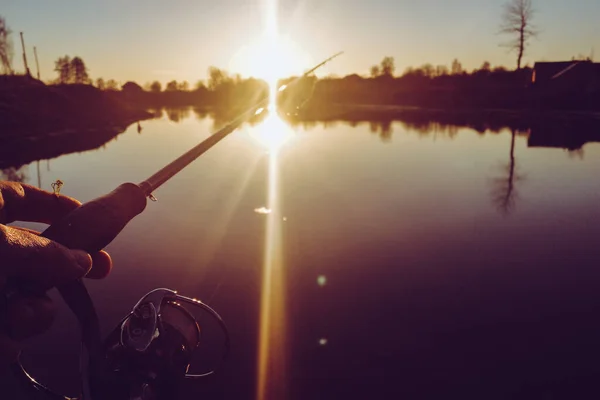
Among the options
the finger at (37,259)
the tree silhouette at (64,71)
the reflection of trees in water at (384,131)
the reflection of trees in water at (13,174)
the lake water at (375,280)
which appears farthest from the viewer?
the tree silhouette at (64,71)

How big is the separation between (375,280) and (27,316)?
326 inches

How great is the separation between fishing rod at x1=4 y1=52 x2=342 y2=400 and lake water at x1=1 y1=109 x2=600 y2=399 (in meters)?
0.48

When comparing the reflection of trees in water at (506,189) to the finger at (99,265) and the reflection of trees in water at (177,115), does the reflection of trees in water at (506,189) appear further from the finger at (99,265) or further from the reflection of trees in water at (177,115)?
the reflection of trees in water at (177,115)

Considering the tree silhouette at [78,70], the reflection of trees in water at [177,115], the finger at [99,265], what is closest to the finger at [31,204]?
the finger at [99,265]

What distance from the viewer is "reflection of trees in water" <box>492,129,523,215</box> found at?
49.7ft

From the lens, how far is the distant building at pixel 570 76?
2432 inches

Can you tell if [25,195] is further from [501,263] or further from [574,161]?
[574,161]

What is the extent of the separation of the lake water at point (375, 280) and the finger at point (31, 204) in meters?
0.77

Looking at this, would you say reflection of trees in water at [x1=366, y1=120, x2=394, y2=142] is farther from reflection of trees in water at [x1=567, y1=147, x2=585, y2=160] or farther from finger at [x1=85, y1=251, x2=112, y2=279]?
finger at [x1=85, y1=251, x2=112, y2=279]

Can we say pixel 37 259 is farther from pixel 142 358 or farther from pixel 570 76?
pixel 570 76

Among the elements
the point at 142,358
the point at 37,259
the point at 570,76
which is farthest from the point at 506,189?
the point at 570,76

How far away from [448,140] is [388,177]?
640 inches

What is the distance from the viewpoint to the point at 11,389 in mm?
6082

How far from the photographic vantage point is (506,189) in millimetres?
17688
